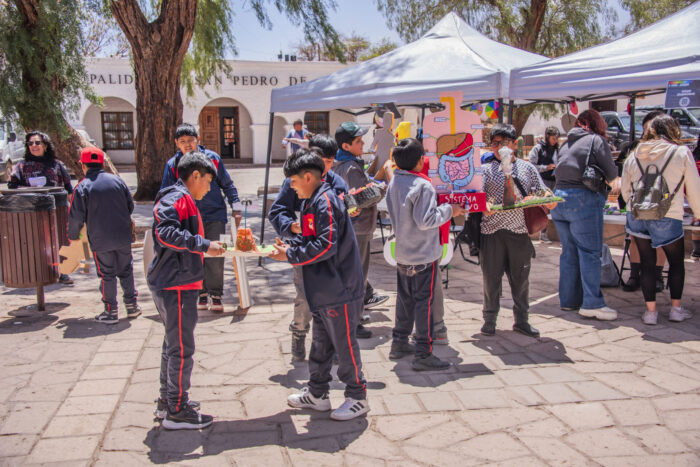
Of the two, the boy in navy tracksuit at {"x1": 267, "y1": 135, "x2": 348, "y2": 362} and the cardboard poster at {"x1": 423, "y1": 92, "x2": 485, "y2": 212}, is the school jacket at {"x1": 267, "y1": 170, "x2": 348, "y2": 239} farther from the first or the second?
the cardboard poster at {"x1": 423, "y1": 92, "x2": 485, "y2": 212}

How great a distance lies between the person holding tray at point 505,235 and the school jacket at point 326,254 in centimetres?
166

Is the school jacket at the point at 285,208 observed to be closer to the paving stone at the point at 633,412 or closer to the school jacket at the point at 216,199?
the school jacket at the point at 216,199

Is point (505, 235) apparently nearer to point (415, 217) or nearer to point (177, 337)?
point (415, 217)

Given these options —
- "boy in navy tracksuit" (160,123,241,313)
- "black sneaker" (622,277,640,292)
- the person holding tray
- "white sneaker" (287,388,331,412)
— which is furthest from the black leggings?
"boy in navy tracksuit" (160,123,241,313)

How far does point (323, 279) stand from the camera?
3.41m

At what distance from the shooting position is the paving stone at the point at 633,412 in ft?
11.7

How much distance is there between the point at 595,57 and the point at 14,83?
27.8 ft

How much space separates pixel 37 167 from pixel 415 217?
4756 mm

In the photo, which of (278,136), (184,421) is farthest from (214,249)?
(278,136)

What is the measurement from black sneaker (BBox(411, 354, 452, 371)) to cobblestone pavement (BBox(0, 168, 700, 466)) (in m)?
0.06

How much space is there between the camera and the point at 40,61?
388 inches

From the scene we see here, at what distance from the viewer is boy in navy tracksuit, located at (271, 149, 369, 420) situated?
11.0 ft

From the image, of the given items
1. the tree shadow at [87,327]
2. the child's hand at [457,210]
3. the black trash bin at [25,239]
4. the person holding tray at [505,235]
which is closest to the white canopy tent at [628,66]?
the person holding tray at [505,235]

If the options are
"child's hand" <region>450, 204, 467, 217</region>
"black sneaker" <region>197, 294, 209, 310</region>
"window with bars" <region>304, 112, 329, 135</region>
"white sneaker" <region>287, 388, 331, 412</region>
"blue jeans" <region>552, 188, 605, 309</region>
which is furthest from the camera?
"window with bars" <region>304, 112, 329, 135</region>
